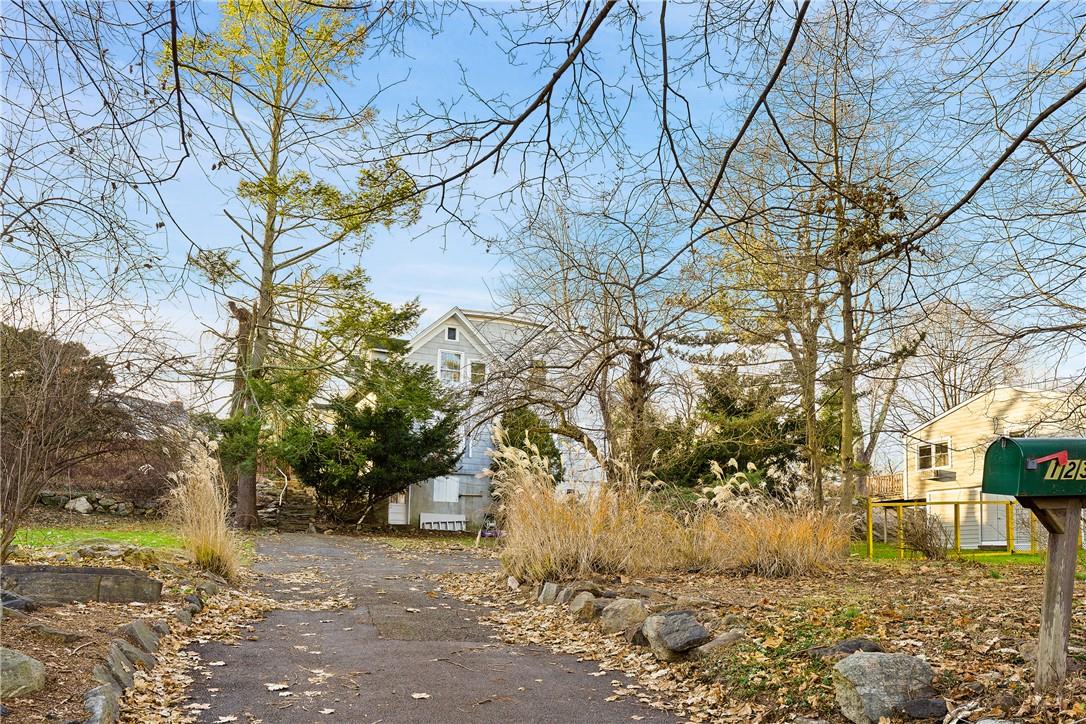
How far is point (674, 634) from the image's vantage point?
6.39m

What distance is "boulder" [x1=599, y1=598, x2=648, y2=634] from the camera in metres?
7.32

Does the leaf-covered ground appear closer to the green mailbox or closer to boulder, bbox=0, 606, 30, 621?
the green mailbox

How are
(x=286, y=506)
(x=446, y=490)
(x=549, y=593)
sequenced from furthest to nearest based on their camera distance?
1. (x=446, y=490)
2. (x=286, y=506)
3. (x=549, y=593)

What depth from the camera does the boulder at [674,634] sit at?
20.5ft

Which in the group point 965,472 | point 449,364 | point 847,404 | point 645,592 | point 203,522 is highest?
point 449,364

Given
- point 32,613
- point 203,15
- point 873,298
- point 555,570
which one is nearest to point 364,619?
point 555,570

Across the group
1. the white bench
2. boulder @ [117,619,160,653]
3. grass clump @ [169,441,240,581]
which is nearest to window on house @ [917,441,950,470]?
the white bench

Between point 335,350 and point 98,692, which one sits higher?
point 335,350

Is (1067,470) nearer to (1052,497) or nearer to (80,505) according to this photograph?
(1052,497)

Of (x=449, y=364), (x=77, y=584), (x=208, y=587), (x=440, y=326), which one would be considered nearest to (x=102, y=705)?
(x=77, y=584)

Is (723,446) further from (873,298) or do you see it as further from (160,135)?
(160,135)

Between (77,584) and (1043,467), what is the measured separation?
6792mm

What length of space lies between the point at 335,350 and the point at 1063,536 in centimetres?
2033

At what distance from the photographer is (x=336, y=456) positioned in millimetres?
22266
